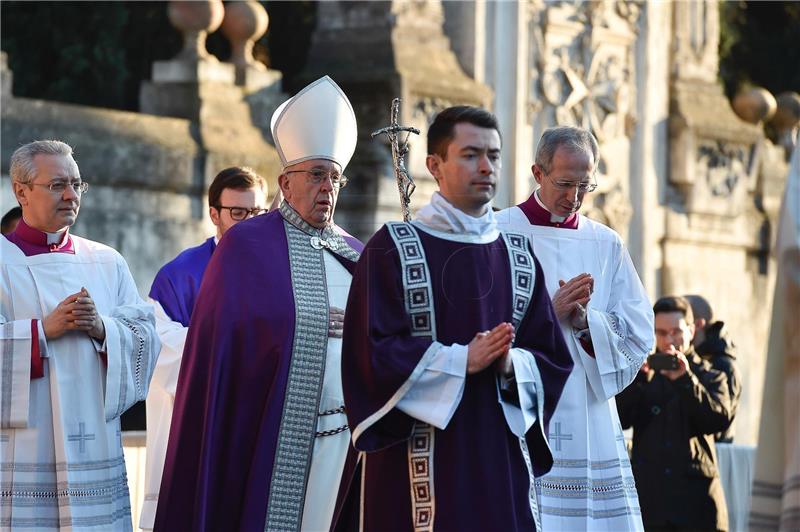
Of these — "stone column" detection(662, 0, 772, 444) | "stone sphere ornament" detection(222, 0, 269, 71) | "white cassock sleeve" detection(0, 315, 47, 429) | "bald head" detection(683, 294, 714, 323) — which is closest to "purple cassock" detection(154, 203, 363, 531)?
"white cassock sleeve" detection(0, 315, 47, 429)

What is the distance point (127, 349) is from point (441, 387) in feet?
7.19

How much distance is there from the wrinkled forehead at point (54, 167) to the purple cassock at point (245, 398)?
790 mm

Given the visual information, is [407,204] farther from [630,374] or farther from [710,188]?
[710,188]

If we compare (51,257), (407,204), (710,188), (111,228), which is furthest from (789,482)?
(710,188)

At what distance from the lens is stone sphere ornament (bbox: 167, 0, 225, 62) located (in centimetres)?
1361

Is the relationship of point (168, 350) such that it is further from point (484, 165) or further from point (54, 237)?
point (484, 165)

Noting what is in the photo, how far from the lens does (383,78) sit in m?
13.8

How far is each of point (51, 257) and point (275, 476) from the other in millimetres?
1436

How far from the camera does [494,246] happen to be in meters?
5.92

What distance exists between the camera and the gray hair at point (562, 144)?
7207mm

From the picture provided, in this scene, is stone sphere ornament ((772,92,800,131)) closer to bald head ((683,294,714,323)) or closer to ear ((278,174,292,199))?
bald head ((683,294,714,323))

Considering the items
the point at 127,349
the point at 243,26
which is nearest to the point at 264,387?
the point at 127,349

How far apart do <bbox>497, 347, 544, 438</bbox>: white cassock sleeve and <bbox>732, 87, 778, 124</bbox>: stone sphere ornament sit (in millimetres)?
12777

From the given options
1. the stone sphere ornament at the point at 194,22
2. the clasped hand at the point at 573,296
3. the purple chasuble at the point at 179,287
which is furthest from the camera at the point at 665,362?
the stone sphere ornament at the point at 194,22
